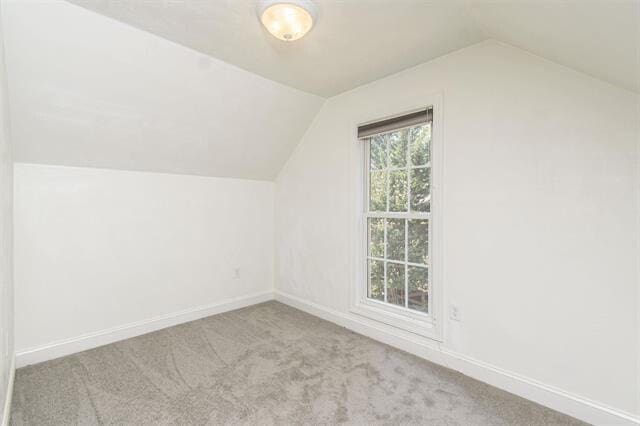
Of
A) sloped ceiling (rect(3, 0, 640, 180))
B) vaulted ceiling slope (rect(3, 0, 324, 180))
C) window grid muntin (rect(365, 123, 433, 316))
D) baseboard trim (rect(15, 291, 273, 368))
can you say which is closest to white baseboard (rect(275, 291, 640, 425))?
window grid muntin (rect(365, 123, 433, 316))

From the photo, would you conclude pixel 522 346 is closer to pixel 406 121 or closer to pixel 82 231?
pixel 406 121

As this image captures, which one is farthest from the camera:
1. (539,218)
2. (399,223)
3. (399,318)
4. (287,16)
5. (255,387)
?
(399,223)

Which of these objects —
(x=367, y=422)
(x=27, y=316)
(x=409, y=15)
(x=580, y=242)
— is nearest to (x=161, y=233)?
(x=27, y=316)

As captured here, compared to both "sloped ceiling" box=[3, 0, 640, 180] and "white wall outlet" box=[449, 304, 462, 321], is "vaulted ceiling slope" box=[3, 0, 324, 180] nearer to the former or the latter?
"sloped ceiling" box=[3, 0, 640, 180]

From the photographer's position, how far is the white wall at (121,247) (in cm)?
236

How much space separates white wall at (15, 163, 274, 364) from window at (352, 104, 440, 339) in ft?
5.06

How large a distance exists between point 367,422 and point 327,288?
159cm

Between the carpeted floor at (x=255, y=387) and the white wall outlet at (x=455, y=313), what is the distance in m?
0.38

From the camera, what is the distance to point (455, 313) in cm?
226

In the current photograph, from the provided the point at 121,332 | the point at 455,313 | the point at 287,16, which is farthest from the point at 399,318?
the point at 121,332

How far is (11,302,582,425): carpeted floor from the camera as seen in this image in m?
1.75

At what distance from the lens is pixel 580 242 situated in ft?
5.77

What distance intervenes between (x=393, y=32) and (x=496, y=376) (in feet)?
7.85

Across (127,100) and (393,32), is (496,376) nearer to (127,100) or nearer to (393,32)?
(393,32)
